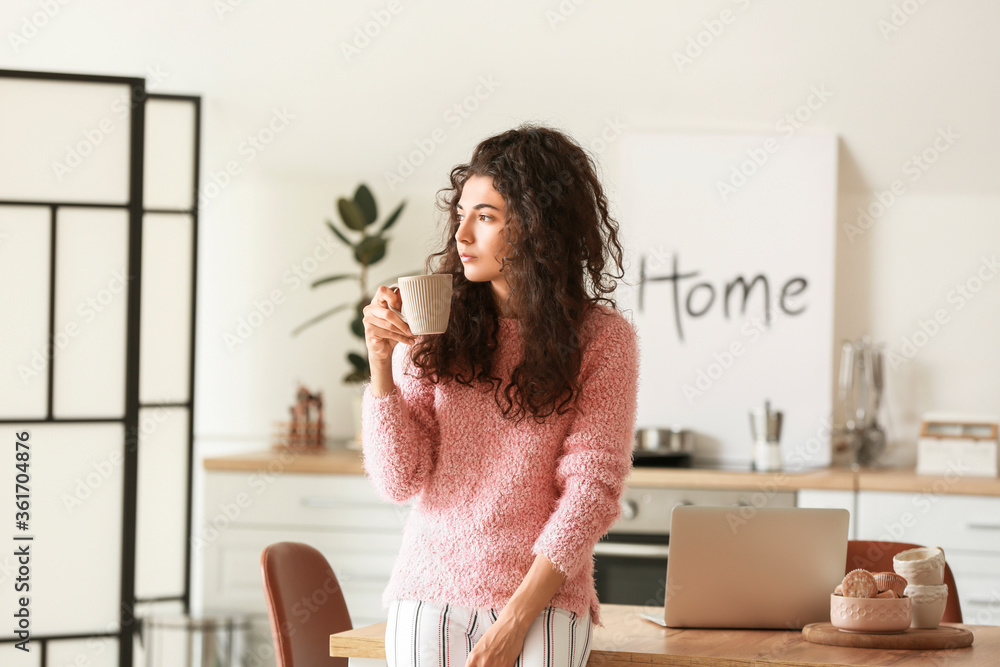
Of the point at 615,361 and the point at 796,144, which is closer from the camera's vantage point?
the point at 615,361

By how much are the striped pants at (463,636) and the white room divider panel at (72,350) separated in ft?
6.30

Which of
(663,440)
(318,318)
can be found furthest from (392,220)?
(663,440)

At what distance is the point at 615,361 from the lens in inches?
58.7

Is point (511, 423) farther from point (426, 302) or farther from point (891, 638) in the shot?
point (891, 638)

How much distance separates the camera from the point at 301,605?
74.7 inches

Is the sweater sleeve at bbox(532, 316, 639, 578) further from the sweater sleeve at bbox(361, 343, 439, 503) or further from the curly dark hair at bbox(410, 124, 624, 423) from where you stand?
the sweater sleeve at bbox(361, 343, 439, 503)

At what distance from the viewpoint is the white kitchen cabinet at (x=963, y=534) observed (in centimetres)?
300

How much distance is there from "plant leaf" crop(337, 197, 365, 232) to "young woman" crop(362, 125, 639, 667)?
2.03m

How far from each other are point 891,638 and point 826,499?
1557 millimetres

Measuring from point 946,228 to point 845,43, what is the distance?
0.83 meters

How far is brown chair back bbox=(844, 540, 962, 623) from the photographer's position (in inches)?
80.4

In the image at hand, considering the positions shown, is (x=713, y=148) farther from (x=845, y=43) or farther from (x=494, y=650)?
(x=494, y=650)

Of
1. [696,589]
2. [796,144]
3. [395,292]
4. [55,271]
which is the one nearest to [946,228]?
[796,144]

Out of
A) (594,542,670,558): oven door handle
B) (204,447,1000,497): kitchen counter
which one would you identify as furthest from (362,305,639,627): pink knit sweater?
(594,542,670,558): oven door handle
